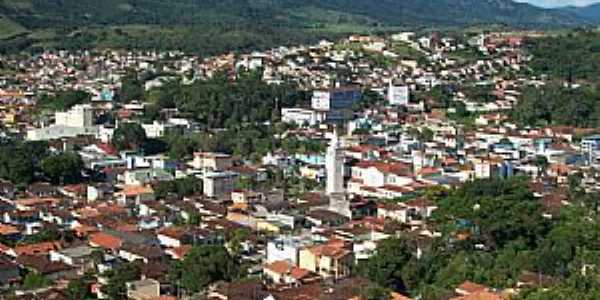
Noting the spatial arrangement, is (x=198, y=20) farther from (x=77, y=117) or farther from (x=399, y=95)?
(x=77, y=117)

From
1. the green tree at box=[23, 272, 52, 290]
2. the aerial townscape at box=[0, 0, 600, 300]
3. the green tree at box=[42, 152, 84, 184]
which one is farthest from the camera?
the green tree at box=[42, 152, 84, 184]

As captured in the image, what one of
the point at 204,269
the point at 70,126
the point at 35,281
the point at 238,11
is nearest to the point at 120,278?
the point at 204,269

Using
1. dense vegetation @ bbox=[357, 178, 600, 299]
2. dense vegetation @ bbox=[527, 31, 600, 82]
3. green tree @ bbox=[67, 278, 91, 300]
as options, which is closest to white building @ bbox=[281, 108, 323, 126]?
dense vegetation @ bbox=[527, 31, 600, 82]

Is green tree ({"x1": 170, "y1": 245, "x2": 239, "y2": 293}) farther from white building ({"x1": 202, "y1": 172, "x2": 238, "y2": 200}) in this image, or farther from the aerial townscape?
white building ({"x1": 202, "y1": 172, "x2": 238, "y2": 200})

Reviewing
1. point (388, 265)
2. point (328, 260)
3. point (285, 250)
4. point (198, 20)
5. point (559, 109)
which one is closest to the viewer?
point (388, 265)

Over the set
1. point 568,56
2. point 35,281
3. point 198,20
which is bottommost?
point 35,281

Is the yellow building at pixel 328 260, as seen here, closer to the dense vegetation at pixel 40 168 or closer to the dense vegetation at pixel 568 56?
the dense vegetation at pixel 40 168

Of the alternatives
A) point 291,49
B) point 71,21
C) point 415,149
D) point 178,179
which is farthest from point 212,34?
point 178,179

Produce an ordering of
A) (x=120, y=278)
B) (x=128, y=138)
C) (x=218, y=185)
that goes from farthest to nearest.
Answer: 1. (x=128, y=138)
2. (x=218, y=185)
3. (x=120, y=278)
